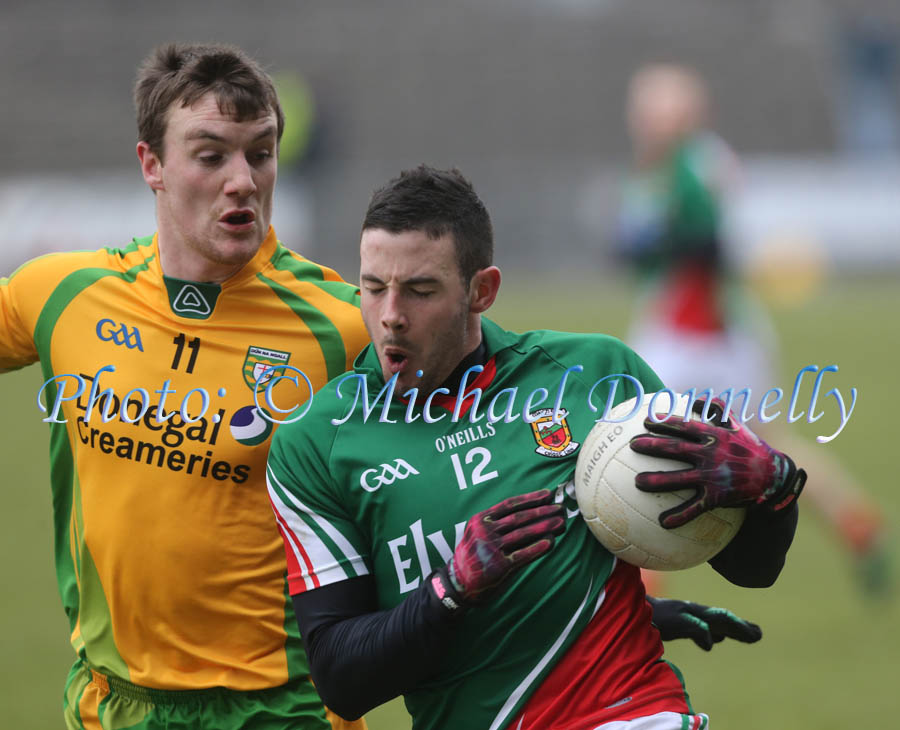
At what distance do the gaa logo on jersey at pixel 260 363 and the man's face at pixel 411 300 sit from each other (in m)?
0.58

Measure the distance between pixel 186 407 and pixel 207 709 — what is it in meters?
0.86

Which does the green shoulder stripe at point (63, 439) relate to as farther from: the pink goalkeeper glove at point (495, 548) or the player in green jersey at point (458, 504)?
the pink goalkeeper glove at point (495, 548)

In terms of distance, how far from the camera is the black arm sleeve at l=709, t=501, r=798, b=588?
3387 mm

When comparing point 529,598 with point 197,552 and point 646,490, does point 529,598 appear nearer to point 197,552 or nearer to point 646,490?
point 646,490

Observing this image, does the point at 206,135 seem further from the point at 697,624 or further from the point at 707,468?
the point at 697,624

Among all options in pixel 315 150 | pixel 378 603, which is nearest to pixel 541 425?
pixel 378 603

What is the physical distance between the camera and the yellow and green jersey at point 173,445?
3805 millimetres

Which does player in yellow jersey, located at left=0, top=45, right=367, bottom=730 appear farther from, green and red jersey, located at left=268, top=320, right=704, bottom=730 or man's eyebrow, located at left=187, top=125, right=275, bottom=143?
green and red jersey, located at left=268, top=320, right=704, bottom=730

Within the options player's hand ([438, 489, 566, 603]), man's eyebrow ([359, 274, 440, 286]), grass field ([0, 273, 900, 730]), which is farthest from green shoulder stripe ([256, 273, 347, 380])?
grass field ([0, 273, 900, 730])

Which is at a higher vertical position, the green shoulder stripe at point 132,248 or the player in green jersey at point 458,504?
the green shoulder stripe at point 132,248

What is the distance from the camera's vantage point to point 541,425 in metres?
3.48

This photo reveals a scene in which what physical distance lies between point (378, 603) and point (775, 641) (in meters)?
5.12

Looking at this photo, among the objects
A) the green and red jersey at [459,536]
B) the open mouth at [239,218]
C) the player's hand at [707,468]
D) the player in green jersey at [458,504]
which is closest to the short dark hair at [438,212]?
the player in green jersey at [458,504]

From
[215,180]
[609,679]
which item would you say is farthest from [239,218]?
[609,679]
